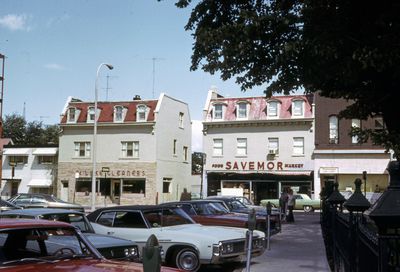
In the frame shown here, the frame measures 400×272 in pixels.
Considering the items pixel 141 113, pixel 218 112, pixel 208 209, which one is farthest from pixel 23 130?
pixel 208 209

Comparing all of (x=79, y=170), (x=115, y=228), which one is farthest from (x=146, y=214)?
(x=79, y=170)

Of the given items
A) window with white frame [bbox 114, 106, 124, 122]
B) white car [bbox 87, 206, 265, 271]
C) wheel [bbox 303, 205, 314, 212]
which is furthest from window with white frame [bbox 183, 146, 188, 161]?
white car [bbox 87, 206, 265, 271]

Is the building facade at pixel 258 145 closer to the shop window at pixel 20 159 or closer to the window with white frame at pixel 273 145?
the window with white frame at pixel 273 145

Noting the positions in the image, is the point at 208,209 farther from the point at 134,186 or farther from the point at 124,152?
the point at 124,152

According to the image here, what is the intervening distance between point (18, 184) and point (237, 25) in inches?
1658

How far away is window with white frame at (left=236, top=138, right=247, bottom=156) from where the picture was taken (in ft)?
145

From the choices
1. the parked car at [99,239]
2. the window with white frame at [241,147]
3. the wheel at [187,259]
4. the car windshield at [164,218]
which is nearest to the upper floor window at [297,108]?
the window with white frame at [241,147]

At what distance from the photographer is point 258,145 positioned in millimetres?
43688

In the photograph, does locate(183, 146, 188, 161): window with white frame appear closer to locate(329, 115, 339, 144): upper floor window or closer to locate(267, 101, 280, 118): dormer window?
locate(267, 101, 280, 118): dormer window

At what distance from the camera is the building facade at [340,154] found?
41.0 meters

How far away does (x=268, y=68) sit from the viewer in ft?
41.8

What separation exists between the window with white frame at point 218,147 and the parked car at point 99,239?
34502mm

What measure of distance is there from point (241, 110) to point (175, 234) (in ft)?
113

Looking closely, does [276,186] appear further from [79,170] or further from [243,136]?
[79,170]
